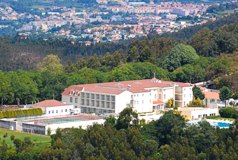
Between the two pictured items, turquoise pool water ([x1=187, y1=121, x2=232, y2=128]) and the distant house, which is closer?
turquoise pool water ([x1=187, y1=121, x2=232, y2=128])

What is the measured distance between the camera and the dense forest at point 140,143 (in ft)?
123

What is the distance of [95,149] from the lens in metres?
38.0

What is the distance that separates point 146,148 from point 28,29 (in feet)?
365

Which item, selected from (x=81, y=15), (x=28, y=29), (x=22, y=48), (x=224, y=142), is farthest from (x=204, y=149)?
(x=81, y=15)

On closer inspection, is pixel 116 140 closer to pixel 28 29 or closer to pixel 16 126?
pixel 16 126

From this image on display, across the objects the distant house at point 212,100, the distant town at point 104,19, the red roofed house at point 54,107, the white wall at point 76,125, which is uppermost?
the distant town at point 104,19

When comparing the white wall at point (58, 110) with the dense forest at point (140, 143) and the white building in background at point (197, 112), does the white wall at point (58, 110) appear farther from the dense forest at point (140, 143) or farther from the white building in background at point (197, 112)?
the dense forest at point (140, 143)

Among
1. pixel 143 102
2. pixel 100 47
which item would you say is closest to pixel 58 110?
pixel 143 102

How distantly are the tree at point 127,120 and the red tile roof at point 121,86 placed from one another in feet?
15.5

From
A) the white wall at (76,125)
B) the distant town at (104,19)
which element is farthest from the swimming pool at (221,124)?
the distant town at (104,19)

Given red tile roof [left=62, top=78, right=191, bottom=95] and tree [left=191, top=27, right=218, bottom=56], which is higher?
tree [left=191, top=27, right=218, bottom=56]

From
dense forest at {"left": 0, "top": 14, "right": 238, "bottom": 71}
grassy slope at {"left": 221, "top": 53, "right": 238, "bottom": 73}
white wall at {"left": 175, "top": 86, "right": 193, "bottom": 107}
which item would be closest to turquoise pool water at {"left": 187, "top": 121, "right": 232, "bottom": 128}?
white wall at {"left": 175, "top": 86, "right": 193, "bottom": 107}

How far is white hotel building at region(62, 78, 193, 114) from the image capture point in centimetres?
4772

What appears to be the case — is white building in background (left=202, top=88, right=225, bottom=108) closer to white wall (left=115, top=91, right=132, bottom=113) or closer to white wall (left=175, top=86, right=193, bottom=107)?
white wall (left=175, top=86, right=193, bottom=107)
